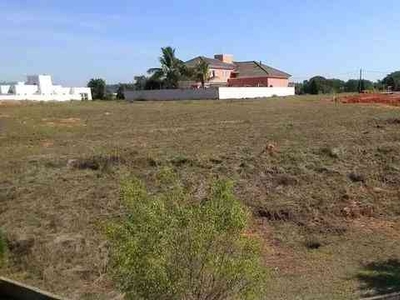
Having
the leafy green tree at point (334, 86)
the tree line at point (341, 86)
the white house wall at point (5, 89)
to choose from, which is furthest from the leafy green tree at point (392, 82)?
the white house wall at point (5, 89)

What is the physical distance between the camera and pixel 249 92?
198 feet

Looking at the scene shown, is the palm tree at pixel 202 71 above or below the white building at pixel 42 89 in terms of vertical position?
above

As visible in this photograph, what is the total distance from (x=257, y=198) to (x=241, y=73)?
71118 millimetres

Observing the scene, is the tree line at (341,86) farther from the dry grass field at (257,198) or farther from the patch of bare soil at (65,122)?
the dry grass field at (257,198)

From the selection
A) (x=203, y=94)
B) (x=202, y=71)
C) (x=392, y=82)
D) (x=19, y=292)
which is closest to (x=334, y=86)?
(x=392, y=82)

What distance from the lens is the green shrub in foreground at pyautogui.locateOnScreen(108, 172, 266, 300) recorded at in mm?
4434

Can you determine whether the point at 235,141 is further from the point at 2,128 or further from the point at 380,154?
the point at 2,128

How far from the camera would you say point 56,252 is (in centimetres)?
884

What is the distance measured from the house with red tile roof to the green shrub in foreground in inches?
2646

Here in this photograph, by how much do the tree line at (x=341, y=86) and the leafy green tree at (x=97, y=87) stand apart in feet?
92.0

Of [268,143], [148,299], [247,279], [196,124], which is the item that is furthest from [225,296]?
[196,124]

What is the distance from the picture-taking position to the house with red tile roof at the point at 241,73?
74994 mm

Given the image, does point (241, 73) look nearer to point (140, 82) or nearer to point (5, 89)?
point (140, 82)

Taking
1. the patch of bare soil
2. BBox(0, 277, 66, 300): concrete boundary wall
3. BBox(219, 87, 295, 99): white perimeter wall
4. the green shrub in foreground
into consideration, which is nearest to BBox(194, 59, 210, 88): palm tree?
BBox(219, 87, 295, 99): white perimeter wall
